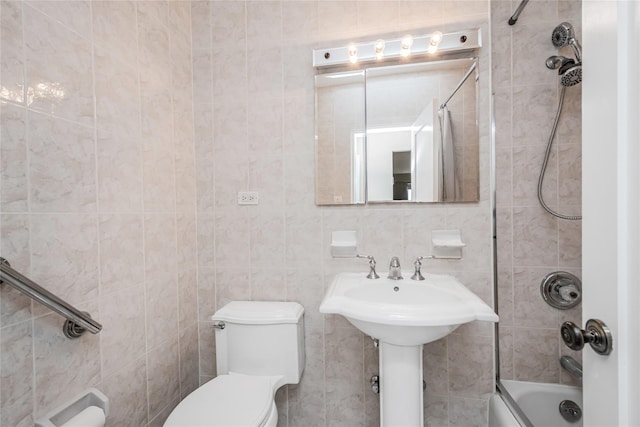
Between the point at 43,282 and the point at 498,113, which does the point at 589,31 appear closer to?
the point at 498,113

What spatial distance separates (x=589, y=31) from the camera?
55 centimetres

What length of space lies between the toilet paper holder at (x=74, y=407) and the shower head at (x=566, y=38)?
6.53 ft

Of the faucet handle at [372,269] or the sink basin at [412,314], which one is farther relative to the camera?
the faucet handle at [372,269]

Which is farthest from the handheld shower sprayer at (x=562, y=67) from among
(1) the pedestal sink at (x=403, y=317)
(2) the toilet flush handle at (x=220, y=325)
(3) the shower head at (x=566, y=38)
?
(2) the toilet flush handle at (x=220, y=325)

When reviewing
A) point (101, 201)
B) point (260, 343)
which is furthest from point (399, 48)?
point (260, 343)

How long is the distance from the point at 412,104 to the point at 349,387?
57.0 inches

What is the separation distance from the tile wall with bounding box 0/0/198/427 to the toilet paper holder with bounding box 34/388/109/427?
0.02 meters

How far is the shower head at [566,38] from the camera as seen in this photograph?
3.24 ft

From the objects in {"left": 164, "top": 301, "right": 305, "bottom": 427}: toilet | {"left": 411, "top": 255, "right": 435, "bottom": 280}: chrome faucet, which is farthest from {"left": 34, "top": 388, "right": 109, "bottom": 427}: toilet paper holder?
{"left": 411, "top": 255, "right": 435, "bottom": 280}: chrome faucet

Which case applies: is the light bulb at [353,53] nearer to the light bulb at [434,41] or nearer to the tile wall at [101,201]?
the light bulb at [434,41]

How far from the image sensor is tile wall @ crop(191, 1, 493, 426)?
130 centimetres

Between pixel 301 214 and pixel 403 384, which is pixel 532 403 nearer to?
pixel 403 384

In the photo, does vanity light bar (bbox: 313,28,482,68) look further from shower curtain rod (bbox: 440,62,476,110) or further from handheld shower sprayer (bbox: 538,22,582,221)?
handheld shower sprayer (bbox: 538,22,582,221)

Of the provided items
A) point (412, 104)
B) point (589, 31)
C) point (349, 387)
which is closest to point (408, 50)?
point (412, 104)
